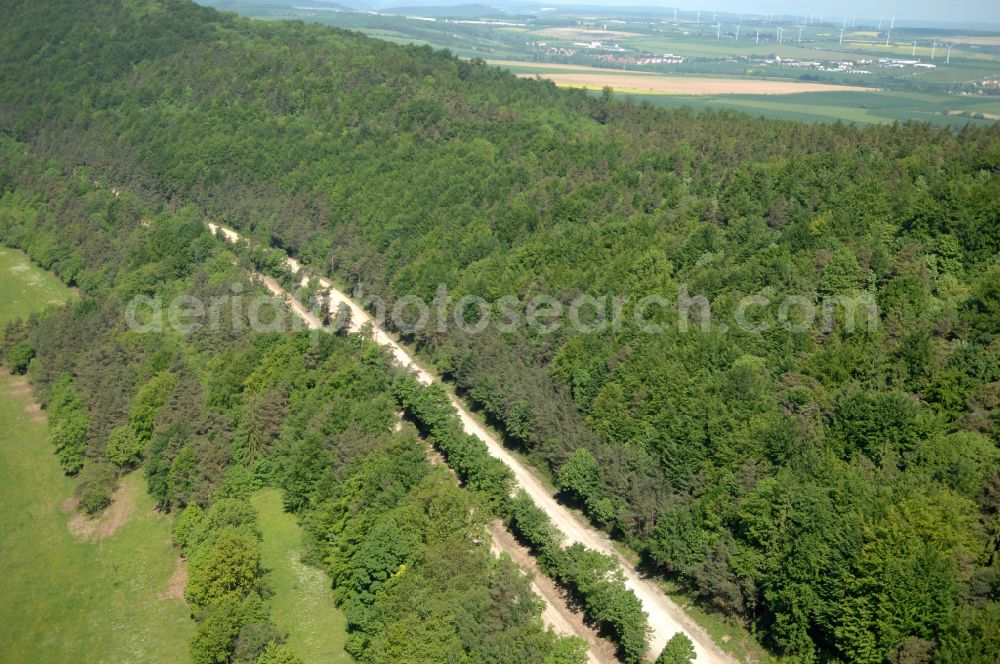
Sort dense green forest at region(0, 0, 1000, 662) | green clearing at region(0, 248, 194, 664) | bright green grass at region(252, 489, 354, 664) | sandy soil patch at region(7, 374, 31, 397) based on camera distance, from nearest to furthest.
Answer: dense green forest at region(0, 0, 1000, 662) < bright green grass at region(252, 489, 354, 664) < green clearing at region(0, 248, 194, 664) < sandy soil patch at region(7, 374, 31, 397)

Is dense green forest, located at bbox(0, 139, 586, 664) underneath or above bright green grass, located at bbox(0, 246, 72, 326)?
above

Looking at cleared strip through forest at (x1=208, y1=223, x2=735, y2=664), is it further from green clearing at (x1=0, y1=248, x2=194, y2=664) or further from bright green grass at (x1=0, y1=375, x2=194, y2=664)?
green clearing at (x1=0, y1=248, x2=194, y2=664)

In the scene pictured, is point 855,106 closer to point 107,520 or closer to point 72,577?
point 107,520

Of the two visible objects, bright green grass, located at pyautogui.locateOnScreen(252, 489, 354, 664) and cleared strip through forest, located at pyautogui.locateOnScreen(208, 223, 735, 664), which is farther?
bright green grass, located at pyautogui.locateOnScreen(252, 489, 354, 664)

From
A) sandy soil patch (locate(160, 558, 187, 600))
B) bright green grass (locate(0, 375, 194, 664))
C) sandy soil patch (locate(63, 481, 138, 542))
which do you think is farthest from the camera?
sandy soil patch (locate(63, 481, 138, 542))

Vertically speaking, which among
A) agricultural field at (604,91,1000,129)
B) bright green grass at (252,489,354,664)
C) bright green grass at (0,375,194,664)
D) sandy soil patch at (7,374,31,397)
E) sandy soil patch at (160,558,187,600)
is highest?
agricultural field at (604,91,1000,129)

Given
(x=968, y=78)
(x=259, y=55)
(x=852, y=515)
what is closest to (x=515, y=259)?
(x=852, y=515)

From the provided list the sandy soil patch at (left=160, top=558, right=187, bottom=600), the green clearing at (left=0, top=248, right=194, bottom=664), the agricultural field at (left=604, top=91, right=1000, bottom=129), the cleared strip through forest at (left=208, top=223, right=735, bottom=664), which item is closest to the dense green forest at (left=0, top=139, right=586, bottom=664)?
the sandy soil patch at (left=160, top=558, right=187, bottom=600)
